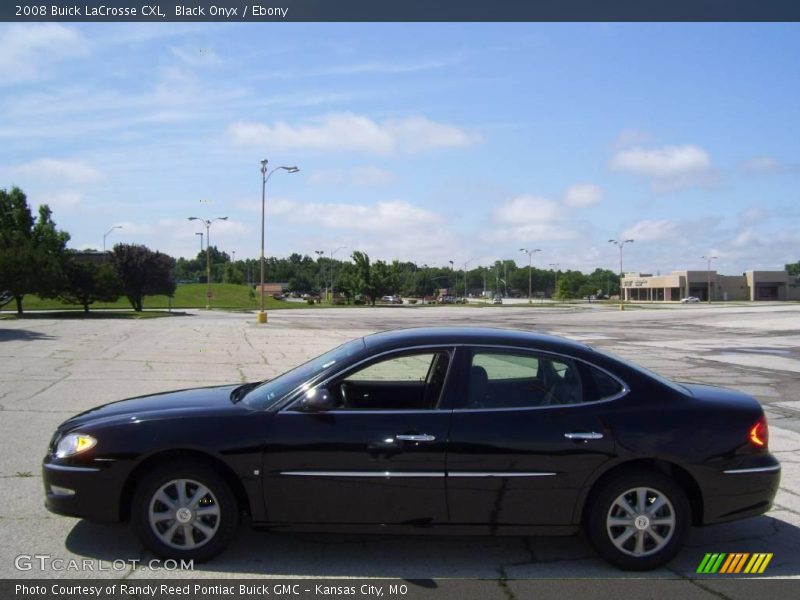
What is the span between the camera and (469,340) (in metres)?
4.82

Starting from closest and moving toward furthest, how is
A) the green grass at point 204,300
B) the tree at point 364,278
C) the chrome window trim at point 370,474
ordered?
the chrome window trim at point 370,474 → the green grass at point 204,300 → the tree at point 364,278

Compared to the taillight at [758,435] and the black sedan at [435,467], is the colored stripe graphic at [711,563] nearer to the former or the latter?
the black sedan at [435,467]

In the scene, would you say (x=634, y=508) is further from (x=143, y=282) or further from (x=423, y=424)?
(x=143, y=282)

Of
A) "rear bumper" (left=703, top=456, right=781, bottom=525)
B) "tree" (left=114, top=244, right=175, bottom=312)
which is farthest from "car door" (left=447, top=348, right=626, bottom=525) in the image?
"tree" (left=114, top=244, right=175, bottom=312)

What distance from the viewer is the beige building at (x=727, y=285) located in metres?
132

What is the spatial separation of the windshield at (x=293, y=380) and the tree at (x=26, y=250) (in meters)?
45.9

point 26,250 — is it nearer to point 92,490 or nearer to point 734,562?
point 92,490

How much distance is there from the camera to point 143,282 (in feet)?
218

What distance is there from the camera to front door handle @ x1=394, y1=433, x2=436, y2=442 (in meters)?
4.34

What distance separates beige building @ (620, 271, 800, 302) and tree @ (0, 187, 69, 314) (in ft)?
365

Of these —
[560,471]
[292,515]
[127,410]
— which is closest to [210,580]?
[292,515]

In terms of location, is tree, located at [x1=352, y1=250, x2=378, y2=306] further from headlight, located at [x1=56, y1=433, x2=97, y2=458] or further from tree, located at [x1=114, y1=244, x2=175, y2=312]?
headlight, located at [x1=56, y1=433, x2=97, y2=458]

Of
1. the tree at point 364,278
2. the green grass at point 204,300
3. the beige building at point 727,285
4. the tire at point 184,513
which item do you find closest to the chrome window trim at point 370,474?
the tire at point 184,513

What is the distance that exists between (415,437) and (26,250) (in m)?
48.1
